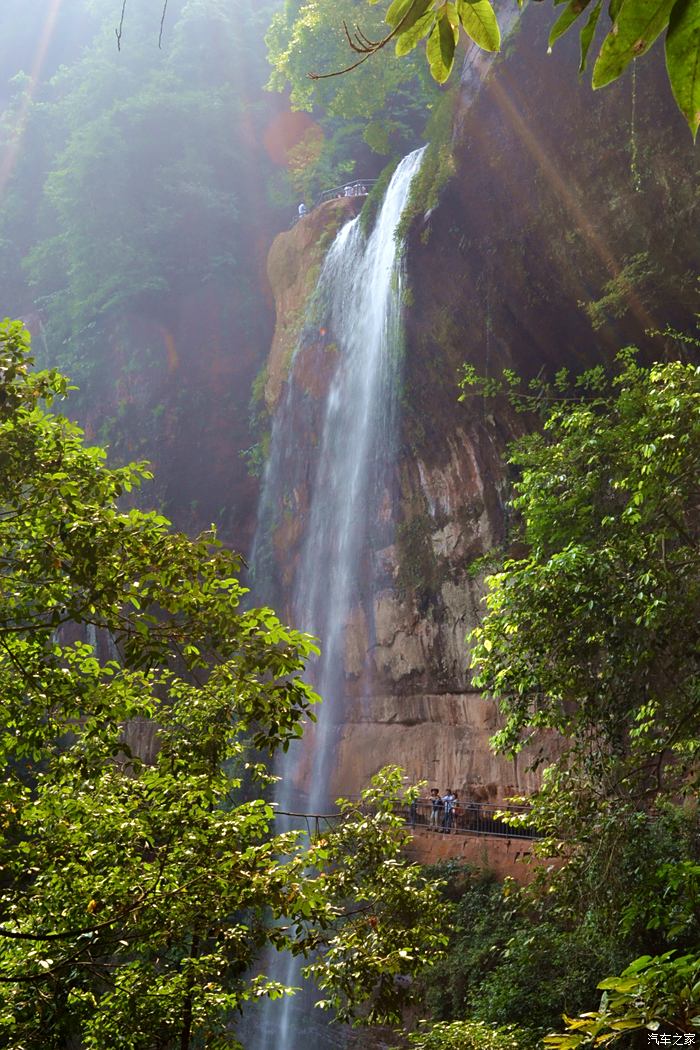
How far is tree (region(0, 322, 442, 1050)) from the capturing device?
444cm

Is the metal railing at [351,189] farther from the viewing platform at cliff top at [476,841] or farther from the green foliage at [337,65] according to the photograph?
the viewing platform at cliff top at [476,841]

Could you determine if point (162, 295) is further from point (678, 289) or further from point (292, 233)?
point (678, 289)

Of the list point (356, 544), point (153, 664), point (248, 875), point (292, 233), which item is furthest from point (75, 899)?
point (292, 233)

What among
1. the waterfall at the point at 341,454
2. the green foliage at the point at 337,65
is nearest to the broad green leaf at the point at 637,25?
the waterfall at the point at 341,454

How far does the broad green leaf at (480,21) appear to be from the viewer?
1490mm

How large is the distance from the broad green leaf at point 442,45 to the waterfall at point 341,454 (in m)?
15.7

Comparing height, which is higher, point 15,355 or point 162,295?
point 162,295

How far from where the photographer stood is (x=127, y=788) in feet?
19.5

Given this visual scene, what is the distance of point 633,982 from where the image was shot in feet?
5.65

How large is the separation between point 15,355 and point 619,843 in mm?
5546

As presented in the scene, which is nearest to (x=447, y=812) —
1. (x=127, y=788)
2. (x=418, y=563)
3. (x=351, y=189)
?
(x=418, y=563)

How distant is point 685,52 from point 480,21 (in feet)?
1.61

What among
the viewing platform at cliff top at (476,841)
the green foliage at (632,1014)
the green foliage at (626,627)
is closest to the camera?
Result: the green foliage at (632,1014)

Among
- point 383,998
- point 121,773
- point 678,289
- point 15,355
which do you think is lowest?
point 383,998
